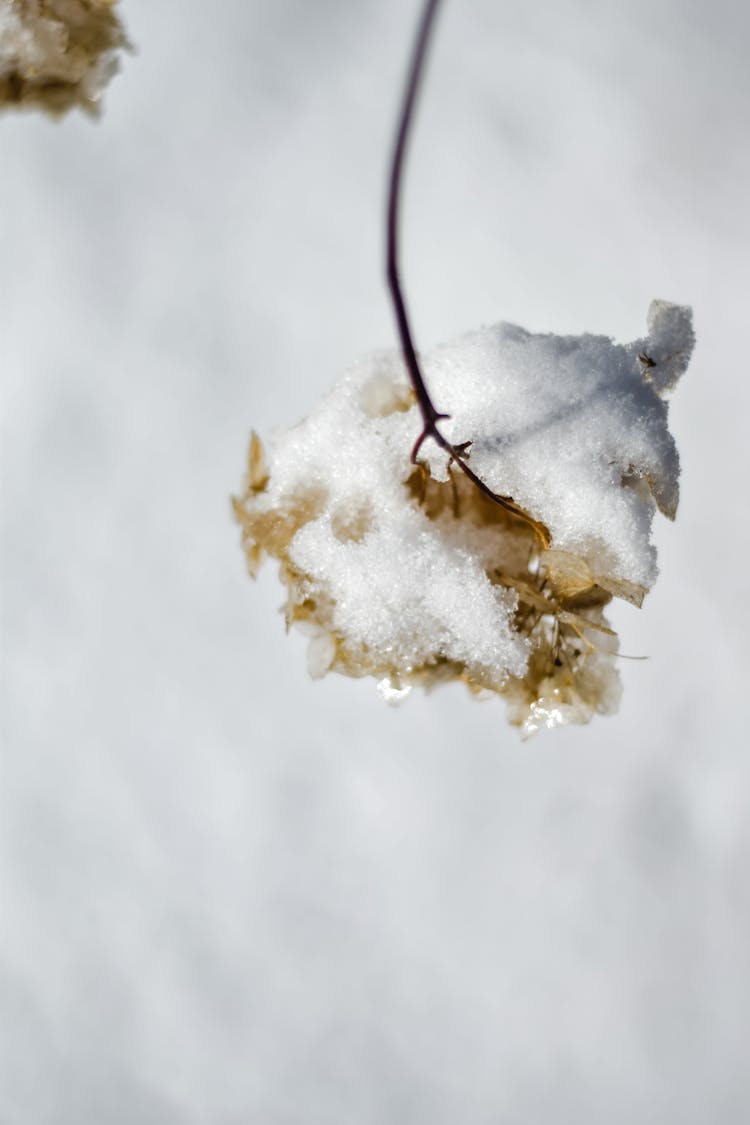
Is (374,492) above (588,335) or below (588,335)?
below

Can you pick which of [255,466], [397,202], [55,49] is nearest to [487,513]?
[255,466]

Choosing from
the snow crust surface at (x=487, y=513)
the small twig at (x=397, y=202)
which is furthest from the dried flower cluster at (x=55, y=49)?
the small twig at (x=397, y=202)

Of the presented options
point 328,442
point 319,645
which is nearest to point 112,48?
point 328,442

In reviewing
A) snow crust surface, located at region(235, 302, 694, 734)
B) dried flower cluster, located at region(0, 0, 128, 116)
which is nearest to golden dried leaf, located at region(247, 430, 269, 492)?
snow crust surface, located at region(235, 302, 694, 734)

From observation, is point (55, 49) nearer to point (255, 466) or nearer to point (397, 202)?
point (255, 466)

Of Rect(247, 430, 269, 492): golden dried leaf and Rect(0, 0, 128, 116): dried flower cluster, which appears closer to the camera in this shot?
Rect(247, 430, 269, 492): golden dried leaf

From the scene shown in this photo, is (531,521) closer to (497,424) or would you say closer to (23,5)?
(497,424)

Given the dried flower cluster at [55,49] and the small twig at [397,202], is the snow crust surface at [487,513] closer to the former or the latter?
the small twig at [397,202]

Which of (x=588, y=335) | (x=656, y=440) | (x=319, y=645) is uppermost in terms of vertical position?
(x=588, y=335)

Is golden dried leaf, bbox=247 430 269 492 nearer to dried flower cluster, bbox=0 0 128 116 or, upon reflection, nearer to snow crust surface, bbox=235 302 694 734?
snow crust surface, bbox=235 302 694 734
